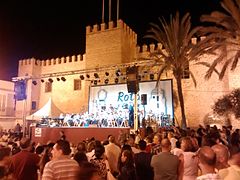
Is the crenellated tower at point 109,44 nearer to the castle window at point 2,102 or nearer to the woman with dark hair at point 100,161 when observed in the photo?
the castle window at point 2,102

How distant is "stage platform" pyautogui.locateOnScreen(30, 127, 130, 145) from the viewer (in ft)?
43.2

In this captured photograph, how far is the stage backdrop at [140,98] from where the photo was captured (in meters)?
18.0

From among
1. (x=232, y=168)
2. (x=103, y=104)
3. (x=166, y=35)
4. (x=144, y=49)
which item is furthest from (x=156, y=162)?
(x=144, y=49)

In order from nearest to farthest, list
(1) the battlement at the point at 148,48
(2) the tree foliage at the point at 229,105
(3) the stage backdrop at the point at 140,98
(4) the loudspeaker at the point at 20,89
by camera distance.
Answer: (2) the tree foliage at the point at 229,105 < (4) the loudspeaker at the point at 20,89 < (3) the stage backdrop at the point at 140,98 < (1) the battlement at the point at 148,48

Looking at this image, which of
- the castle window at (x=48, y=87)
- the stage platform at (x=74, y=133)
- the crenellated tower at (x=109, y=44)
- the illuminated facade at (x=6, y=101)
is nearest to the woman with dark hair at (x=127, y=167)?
the stage platform at (x=74, y=133)

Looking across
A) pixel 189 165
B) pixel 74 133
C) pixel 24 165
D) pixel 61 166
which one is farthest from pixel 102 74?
pixel 61 166

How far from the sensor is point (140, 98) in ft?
59.5

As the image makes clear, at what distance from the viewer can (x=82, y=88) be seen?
2420 centimetres

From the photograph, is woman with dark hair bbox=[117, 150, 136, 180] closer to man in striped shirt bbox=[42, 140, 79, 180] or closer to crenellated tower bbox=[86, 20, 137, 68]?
man in striped shirt bbox=[42, 140, 79, 180]

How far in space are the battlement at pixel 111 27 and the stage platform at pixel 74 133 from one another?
11.1 meters

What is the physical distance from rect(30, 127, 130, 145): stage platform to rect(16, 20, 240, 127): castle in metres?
3.78

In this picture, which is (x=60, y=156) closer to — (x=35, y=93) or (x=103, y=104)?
(x=103, y=104)

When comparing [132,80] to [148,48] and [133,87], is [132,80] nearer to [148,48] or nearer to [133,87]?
[133,87]

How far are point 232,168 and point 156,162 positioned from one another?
1.31 m
